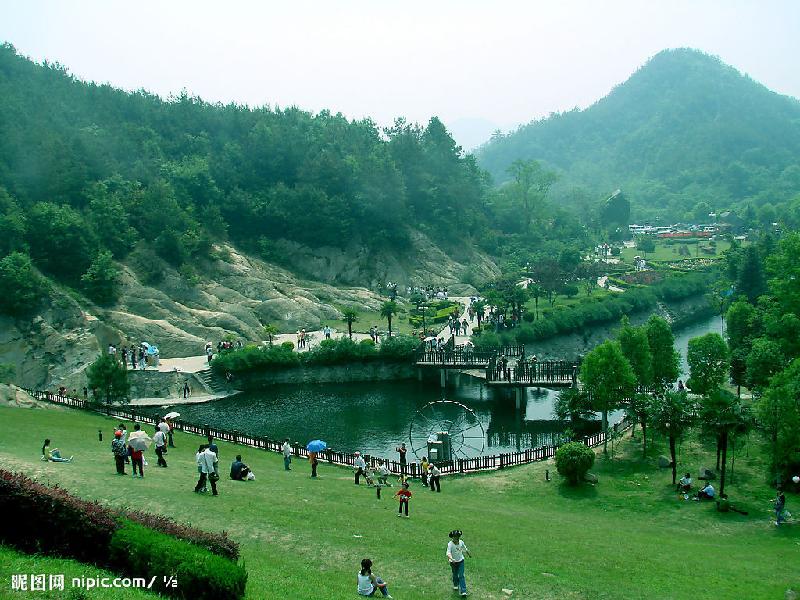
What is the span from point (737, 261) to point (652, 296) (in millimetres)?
12308

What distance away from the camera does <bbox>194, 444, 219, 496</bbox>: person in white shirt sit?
22750 millimetres

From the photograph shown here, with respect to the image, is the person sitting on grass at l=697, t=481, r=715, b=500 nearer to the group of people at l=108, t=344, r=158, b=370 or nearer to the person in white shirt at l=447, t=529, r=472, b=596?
the person in white shirt at l=447, t=529, r=472, b=596

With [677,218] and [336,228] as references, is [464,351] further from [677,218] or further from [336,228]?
[677,218]

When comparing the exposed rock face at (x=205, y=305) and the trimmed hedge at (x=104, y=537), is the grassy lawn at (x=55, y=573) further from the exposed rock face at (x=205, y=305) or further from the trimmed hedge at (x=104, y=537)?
the exposed rock face at (x=205, y=305)

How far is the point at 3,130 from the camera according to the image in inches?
2926

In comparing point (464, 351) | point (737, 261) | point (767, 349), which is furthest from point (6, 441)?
point (737, 261)

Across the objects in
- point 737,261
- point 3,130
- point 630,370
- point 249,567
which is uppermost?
point 3,130

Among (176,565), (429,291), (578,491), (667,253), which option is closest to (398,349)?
(429,291)

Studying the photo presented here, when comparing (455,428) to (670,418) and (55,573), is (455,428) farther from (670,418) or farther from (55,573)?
(55,573)

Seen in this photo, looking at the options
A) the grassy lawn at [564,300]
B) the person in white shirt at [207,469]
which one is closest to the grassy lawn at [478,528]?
the person in white shirt at [207,469]

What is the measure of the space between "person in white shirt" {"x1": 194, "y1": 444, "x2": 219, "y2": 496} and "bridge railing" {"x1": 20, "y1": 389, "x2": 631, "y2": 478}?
917 cm

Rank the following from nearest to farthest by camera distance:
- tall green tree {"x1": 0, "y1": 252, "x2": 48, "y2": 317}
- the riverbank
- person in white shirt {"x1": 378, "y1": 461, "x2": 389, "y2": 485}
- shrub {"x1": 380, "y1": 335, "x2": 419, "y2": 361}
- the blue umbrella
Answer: person in white shirt {"x1": 378, "y1": 461, "x2": 389, "y2": 485} → the blue umbrella → tall green tree {"x1": 0, "y1": 252, "x2": 48, "y2": 317} → shrub {"x1": 380, "y1": 335, "x2": 419, "y2": 361} → the riverbank

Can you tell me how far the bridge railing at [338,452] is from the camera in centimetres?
3439

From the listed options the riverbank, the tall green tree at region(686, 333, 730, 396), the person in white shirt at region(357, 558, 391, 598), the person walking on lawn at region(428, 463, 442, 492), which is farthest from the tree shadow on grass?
the riverbank
